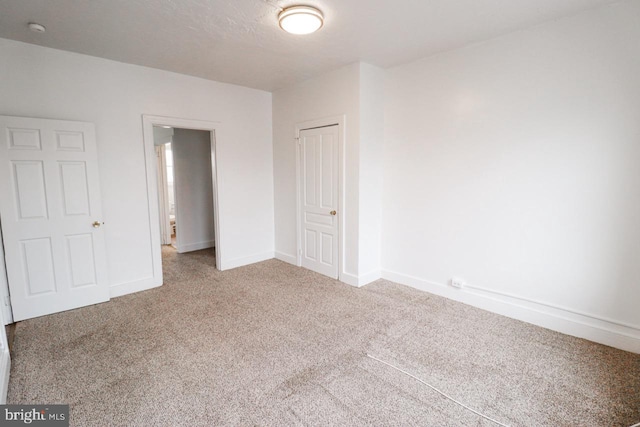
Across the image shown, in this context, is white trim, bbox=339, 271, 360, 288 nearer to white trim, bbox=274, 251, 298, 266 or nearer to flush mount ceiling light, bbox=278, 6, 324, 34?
white trim, bbox=274, 251, 298, 266

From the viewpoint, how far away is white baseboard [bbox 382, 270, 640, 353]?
247 cm

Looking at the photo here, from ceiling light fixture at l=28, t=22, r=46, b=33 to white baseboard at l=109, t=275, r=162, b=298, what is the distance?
2640 mm

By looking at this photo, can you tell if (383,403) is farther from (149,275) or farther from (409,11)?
(149,275)

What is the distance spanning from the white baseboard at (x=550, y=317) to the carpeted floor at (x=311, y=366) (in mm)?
104

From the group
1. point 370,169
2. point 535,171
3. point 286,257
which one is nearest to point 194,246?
point 286,257

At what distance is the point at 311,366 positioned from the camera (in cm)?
226

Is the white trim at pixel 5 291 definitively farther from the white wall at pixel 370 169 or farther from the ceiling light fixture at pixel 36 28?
the white wall at pixel 370 169

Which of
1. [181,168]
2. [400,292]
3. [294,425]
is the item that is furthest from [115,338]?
[181,168]

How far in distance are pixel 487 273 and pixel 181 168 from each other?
17.1 ft

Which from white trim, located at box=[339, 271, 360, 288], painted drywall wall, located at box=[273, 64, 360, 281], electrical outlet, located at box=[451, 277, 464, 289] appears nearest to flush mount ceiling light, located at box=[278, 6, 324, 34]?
painted drywall wall, located at box=[273, 64, 360, 281]

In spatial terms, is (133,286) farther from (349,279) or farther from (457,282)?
(457,282)

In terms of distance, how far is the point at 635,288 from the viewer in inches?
95.0

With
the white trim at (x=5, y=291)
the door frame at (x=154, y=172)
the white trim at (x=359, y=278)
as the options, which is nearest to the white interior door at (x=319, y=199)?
the white trim at (x=359, y=278)

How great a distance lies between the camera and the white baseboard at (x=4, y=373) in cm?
186
